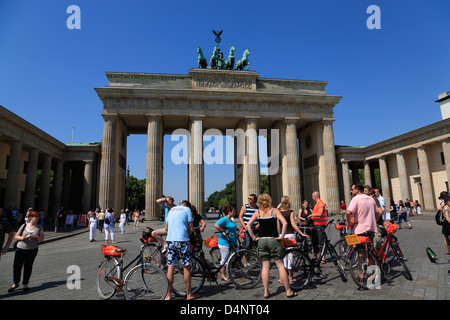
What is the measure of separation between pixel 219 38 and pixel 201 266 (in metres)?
35.4

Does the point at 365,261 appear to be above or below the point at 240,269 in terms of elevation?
above

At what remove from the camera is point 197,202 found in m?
29.0

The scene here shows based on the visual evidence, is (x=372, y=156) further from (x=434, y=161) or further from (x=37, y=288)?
(x=37, y=288)

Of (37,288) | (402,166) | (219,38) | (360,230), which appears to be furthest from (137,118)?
(402,166)

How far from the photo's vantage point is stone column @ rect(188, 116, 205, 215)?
95.7ft

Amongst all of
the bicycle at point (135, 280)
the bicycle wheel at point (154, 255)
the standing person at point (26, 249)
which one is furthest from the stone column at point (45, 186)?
the bicycle at point (135, 280)

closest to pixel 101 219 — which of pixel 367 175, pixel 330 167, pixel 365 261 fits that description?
pixel 365 261

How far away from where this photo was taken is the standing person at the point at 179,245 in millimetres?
4969

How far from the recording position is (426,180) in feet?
94.8

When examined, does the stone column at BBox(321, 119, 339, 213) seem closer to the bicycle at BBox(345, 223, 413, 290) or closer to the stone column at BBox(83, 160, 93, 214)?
the bicycle at BBox(345, 223, 413, 290)

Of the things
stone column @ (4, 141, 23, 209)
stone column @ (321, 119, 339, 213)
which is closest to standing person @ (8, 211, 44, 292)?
stone column @ (4, 141, 23, 209)

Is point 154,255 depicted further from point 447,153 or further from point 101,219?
point 447,153

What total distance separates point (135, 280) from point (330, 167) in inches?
1249

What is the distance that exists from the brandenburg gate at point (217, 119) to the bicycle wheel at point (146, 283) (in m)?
23.9
